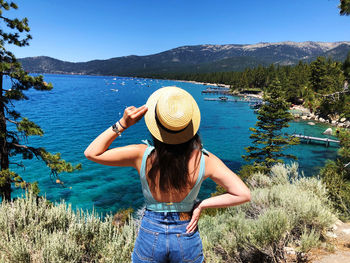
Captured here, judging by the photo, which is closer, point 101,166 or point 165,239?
point 165,239

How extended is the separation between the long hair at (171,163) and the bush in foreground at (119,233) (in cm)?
216

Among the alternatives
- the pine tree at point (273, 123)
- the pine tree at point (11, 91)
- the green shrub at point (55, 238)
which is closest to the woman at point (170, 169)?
the green shrub at point (55, 238)

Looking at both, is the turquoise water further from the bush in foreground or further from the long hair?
the long hair

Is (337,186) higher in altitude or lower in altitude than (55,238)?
lower

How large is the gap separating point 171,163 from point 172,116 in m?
0.34

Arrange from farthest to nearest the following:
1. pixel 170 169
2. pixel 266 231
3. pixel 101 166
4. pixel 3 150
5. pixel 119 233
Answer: pixel 101 166 → pixel 3 150 → pixel 266 231 → pixel 119 233 → pixel 170 169

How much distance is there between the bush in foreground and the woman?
6.15 feet

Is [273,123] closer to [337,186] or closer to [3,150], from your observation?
[337,186]

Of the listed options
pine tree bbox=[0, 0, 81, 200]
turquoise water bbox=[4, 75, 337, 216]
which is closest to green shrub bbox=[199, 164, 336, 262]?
pine tree bbox=[0, 0, 81, 200]

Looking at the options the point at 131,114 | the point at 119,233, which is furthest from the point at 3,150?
the point at 131,114

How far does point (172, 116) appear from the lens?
4.41 feet

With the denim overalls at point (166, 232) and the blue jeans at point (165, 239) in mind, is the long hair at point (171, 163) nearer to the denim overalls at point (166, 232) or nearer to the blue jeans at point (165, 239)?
the denim overalls at point (166, 232)

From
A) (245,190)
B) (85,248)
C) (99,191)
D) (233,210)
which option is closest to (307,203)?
(233,210)

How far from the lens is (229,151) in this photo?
27.6 meters
